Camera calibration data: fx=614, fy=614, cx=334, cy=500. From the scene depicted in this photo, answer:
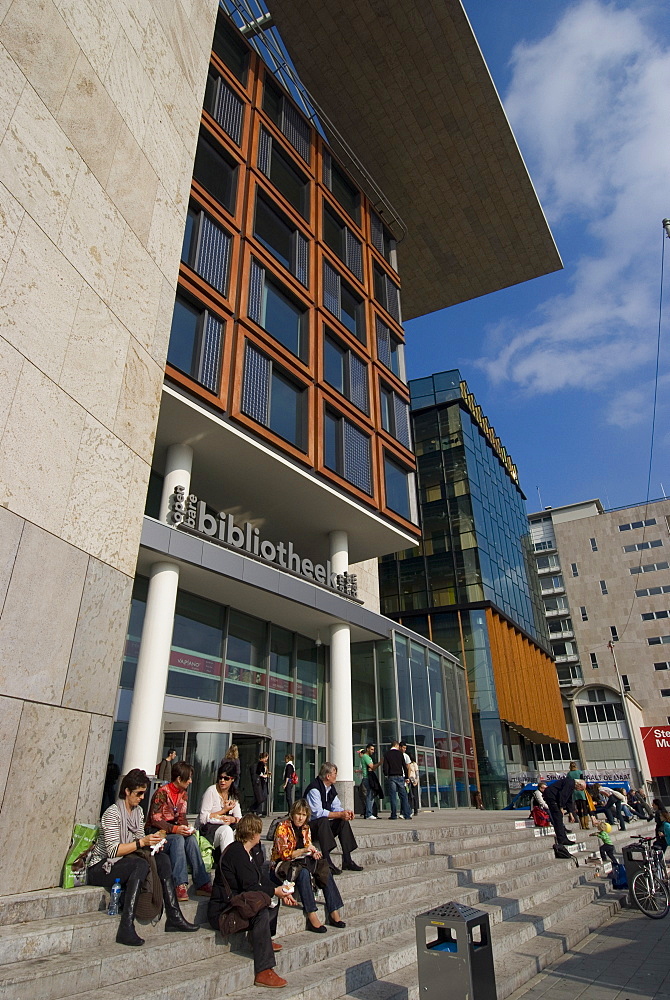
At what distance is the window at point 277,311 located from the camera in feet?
66.1

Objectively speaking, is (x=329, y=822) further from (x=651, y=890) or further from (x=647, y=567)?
(x=647, y=567)

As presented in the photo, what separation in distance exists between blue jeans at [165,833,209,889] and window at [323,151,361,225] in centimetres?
2670

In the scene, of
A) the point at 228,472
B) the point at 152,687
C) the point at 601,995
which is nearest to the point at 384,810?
the point at 152,687

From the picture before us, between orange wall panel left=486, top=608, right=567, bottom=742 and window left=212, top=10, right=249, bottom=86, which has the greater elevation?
window left=212, top=10, right=249, bottom=86

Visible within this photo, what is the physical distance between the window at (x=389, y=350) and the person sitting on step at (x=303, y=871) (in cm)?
2180

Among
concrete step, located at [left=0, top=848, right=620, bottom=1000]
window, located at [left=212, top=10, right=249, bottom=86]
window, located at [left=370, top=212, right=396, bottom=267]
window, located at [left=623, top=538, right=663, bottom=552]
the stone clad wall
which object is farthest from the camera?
window, located at [left=623, top=538, right=663, bottom=552]

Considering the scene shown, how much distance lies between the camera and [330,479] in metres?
20.6

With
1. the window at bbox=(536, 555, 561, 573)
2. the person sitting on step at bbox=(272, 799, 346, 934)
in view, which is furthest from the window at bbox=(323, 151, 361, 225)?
the window at bbox=(536, 555, 561, 573)

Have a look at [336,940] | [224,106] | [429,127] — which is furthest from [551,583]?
[336,940]

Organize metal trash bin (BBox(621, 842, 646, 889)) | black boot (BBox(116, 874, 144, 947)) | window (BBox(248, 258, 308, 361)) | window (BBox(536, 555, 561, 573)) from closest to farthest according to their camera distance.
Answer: black boot (BBox(116, 874, 144, 947)), metal trash bin (BBox(621, 842, 646, 889)), window (BBox(248, 258, 308, 361)), window (BBox(536, 555, 561, 573))

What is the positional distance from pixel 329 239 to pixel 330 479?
12.2 meters

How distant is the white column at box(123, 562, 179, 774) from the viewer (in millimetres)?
13312

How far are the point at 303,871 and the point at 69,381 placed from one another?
6.37 m

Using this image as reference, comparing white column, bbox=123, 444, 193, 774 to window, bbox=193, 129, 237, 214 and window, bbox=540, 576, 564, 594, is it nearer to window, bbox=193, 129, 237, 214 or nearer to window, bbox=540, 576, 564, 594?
window, bbox=193, 129, 237, 214
